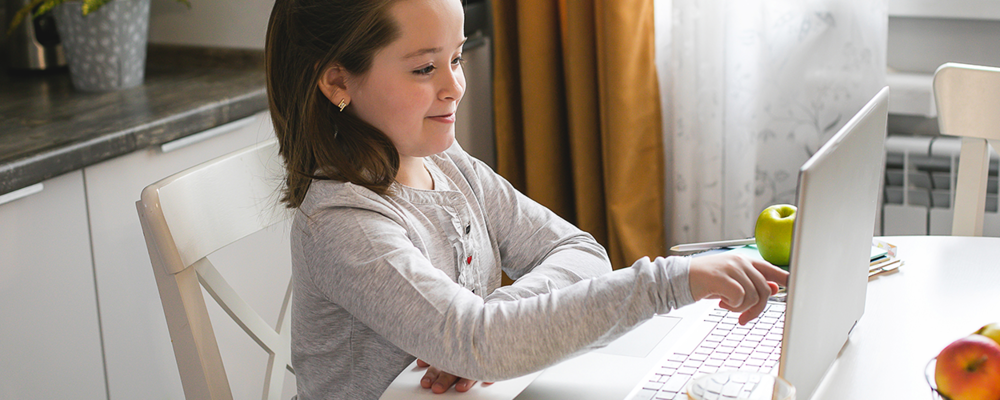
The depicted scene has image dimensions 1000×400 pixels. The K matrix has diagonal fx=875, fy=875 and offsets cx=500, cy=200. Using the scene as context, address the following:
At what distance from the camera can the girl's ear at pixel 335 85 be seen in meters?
0.92

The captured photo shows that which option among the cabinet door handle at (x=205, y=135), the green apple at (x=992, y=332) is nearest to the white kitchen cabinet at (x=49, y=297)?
the cabinet door handle at (x=205, y=135)

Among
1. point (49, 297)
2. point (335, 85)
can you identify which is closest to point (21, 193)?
point (49, 297)

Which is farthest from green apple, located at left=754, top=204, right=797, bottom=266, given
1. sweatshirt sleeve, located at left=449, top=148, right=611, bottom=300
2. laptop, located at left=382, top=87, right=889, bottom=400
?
sweatshirt sleeve, located at left=449, top=148, right=611, bottom=300

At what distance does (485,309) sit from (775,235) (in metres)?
0.38

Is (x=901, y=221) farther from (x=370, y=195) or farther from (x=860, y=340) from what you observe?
(x=370, y=195)

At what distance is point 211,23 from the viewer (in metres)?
1.95

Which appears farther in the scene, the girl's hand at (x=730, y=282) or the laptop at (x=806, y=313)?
the girl's hand at (x=730, y=282)

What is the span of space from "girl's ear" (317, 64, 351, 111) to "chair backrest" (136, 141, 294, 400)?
0.15 meters

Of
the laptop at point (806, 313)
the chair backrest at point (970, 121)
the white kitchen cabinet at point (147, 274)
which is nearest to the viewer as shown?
the laptop at point (806, 313)

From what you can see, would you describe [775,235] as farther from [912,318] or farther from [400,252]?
[400,252]

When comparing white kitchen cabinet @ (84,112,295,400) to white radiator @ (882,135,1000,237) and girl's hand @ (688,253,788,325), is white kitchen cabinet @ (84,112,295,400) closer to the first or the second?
girl's hand @ (688,253,788,325)

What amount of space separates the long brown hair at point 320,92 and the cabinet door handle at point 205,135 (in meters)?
0.59

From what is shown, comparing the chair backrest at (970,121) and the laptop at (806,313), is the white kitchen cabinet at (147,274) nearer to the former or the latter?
the laptop at (806,313)

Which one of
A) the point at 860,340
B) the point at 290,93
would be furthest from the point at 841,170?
the point at 290,93
